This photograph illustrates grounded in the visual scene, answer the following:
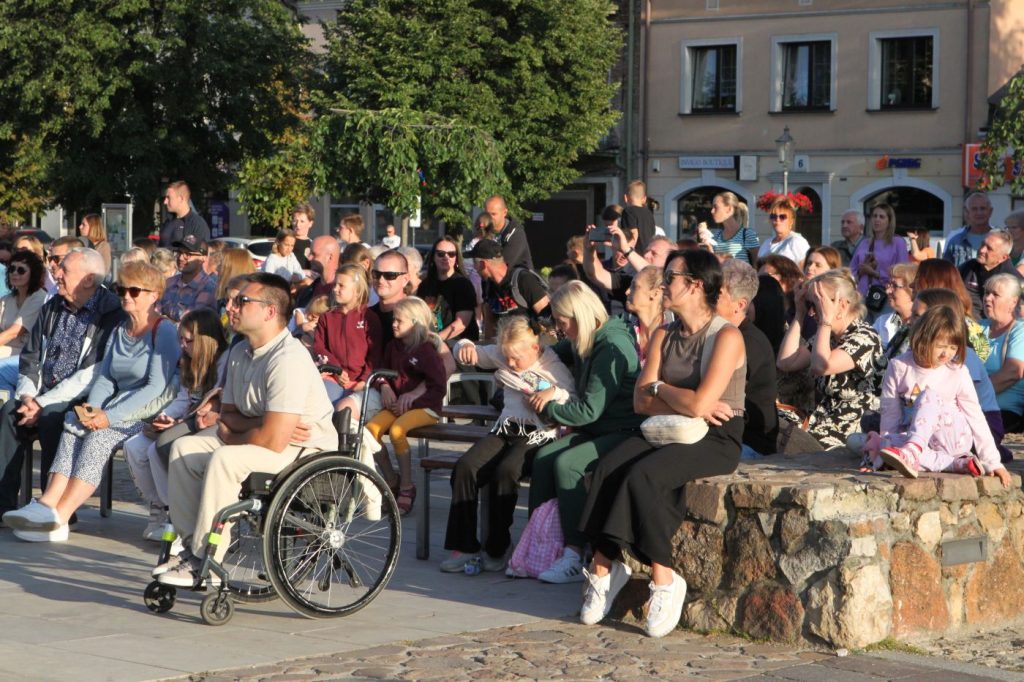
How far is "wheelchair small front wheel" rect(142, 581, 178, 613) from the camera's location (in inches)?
281

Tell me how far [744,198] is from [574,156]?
14.0 feet

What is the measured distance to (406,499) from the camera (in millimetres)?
9969

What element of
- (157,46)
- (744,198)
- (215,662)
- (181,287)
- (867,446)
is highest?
(157,46)

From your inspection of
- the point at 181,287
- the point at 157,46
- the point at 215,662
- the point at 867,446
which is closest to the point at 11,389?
the point at 181,287

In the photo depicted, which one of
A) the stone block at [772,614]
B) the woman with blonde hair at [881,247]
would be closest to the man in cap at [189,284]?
the woman with blonde hair at [881,247]

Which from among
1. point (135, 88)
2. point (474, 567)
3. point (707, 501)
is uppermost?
point (135, 88)

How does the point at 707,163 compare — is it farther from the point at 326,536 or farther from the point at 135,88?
the point at 326,536

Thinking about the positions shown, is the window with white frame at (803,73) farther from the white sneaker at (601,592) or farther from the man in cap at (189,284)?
the white sneaker at (601,592)

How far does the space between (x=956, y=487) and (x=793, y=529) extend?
0.81 meters

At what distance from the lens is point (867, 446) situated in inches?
290

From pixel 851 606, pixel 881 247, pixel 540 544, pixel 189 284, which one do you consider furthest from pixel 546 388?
pixel 881 247

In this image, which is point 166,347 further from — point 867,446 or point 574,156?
point 574,156

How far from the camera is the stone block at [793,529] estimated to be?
6656 millimetres

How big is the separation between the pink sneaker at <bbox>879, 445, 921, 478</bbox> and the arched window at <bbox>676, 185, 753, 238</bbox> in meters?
32.1
